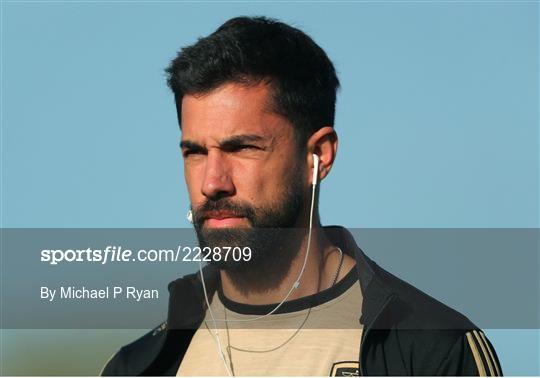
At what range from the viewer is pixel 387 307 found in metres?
6.11

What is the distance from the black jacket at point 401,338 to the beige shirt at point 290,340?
142mm

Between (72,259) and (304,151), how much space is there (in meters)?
2.26

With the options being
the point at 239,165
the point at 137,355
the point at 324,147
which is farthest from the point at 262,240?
the point at 137,355

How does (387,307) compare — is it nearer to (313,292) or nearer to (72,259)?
(313,292)

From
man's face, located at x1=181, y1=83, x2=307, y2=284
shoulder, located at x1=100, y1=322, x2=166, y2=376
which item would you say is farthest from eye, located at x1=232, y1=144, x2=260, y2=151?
shoulder, located at x1=100, y1=322, x2=166, y2=376

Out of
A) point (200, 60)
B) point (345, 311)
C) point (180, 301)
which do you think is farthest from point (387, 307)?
point (200, 60)

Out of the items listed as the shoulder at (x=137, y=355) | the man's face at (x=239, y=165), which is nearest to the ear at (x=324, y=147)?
the man's face at (x=239, y=165)

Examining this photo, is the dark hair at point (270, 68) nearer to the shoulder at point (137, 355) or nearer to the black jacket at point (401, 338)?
the black jacket at point (401, 338)

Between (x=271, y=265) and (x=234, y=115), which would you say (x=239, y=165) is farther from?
(x=271, y=265)

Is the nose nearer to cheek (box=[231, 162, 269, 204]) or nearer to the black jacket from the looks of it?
cheek (box=[231, 162, 269, 204])

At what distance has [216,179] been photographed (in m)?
6.34

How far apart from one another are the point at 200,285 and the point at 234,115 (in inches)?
52.3

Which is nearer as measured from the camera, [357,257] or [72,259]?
[357,257]

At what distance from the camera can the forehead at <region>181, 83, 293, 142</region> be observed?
6.45 meters
